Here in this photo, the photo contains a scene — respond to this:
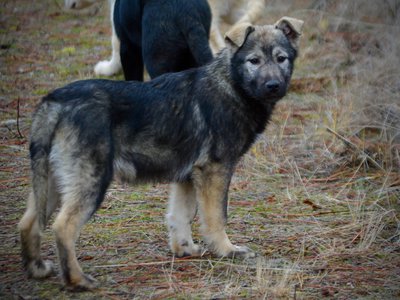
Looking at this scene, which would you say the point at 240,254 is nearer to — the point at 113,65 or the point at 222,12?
the point at 222,12

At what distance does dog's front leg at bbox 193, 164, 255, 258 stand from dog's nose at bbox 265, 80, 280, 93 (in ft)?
2.10

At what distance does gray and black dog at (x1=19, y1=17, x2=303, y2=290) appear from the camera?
435 centimetres

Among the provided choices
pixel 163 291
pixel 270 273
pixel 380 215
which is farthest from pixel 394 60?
pixel 163 291

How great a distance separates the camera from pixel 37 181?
4336 mm

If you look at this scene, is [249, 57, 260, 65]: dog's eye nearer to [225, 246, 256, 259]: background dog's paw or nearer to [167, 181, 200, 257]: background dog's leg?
[167, 181, 200, 257]: background dog's leg

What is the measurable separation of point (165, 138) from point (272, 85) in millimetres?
852

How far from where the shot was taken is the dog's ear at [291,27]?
515 centimetres

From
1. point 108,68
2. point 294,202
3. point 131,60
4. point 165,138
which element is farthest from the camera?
point 108,68

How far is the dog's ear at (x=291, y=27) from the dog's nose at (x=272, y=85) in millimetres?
503

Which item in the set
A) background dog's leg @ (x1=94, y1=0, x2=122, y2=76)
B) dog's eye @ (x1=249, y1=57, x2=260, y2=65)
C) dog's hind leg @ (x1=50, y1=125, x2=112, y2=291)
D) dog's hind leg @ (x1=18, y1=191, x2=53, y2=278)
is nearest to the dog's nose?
dog's eye @ (x1=249, y1=57, x2=260, y2=65)

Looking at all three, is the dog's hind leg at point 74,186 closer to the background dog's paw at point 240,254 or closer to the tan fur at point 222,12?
the background dog's paw at point 240,254

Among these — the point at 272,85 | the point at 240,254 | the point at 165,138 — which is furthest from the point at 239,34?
the point at 240,254

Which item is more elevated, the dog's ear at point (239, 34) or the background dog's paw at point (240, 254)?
the dog's ear at point (239, 34)

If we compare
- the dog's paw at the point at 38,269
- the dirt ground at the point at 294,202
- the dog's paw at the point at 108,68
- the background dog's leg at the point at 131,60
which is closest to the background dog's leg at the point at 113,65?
the dog's paw at the point at 108,68
